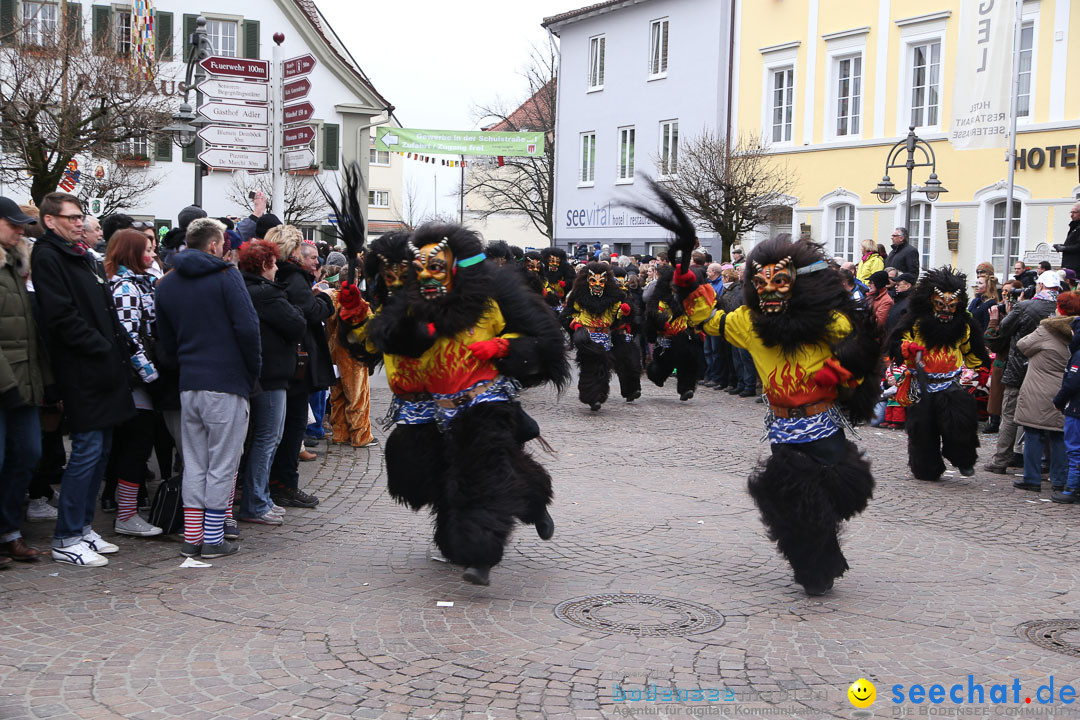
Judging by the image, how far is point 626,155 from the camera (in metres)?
34.0

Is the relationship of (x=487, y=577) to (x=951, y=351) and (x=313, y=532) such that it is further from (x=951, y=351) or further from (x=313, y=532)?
(x=951, y=351)

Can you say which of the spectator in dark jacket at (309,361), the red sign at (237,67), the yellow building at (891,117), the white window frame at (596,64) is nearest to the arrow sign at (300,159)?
the red sign at (237,67)

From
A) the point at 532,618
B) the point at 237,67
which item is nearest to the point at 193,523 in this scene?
the point at 532,618

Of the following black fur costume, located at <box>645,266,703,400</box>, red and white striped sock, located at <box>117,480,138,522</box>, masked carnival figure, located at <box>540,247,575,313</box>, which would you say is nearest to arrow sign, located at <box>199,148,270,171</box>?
red and white striped sock, located at <box>117,480,138,522</box>

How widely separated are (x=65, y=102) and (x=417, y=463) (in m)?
12.8

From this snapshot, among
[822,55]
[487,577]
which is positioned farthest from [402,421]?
[822,55]

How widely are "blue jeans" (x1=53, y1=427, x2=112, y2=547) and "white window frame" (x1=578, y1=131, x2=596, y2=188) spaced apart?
30.6 m

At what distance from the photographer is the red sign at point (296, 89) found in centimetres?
1064

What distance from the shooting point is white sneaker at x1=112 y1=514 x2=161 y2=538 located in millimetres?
6816

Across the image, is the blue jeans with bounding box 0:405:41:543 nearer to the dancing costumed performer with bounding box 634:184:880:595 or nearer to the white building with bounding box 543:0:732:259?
the dancing costumed performer with bounding box 634:184:880:595

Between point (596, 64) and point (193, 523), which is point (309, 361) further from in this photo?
point (596, 64)

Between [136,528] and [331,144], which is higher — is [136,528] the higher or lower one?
the lower one

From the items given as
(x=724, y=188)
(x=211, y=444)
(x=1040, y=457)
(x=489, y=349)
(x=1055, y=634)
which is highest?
(x=724, y=188)

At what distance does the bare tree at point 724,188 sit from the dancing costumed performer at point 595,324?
8.21m
